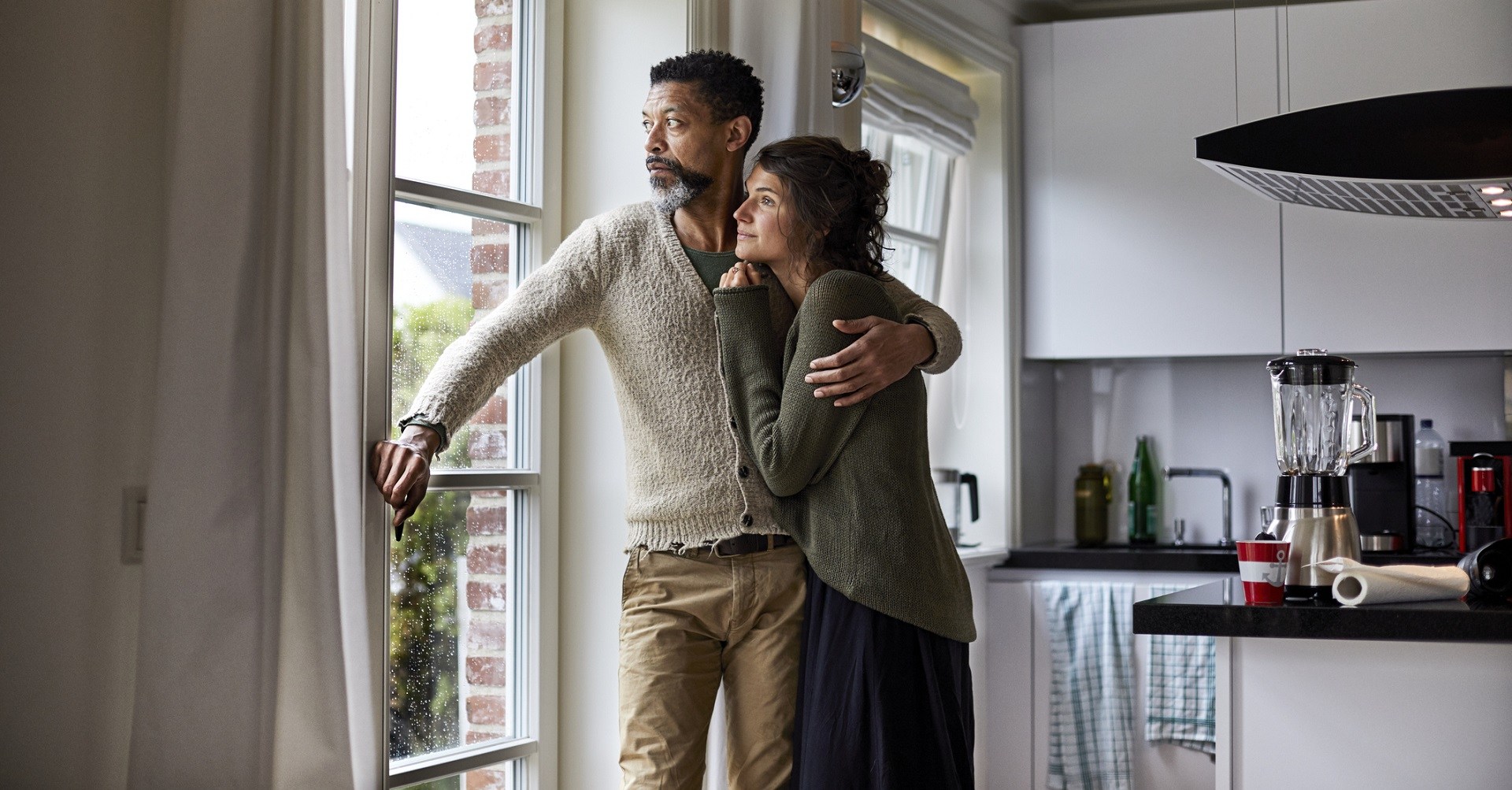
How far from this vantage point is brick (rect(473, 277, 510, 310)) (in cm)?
236

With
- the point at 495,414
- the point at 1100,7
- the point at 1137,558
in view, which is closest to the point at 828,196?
the point at 495,414

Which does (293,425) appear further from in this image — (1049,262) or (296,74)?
(1049,262)

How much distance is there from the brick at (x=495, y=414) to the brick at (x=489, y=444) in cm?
1

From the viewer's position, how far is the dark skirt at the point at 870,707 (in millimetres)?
1841

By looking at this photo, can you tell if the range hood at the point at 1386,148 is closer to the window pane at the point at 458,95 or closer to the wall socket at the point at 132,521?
the window pane at the point at 458,95

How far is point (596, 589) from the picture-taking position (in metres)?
2.50

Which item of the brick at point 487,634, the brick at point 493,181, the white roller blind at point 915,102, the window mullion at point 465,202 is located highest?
the white roller blind at point 915,102

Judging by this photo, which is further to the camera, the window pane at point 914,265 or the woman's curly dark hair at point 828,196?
the window pane at point 914,265

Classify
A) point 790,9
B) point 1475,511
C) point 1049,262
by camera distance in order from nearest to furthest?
point 790,9
point 1475,511
point 1049,262

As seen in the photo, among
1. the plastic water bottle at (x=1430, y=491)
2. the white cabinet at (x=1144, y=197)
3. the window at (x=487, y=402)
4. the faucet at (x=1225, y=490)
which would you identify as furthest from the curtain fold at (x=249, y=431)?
the plastic water bottle at (x=1430, y=491)

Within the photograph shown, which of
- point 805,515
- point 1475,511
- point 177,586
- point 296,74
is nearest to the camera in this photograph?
point 177,586

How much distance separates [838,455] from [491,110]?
3.16 ft

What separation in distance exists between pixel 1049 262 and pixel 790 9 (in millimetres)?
1799

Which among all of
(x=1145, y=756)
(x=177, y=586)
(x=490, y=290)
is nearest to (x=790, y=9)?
(x=490, y=290)
